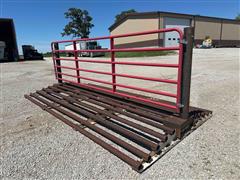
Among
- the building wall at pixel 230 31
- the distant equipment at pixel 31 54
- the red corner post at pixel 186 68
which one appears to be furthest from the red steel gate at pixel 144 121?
the building wall at pixel 230 31

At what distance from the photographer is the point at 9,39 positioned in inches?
905

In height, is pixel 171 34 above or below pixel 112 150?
above

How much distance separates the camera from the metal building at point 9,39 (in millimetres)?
21531

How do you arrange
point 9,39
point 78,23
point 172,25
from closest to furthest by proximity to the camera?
point 9,39, point 172,25, point 78,23

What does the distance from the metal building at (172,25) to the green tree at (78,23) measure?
80.9 feet

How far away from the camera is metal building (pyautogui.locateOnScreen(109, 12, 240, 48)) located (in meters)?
25.8

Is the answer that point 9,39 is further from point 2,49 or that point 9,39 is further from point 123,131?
point 123,131

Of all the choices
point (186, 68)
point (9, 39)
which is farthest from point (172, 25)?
point (186, 68)

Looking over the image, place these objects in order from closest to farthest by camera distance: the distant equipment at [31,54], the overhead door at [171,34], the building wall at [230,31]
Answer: the distant equipment at [31,54] < the overhead door at [171,34] < the building wall at [230,31]

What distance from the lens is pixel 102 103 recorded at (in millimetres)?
3658

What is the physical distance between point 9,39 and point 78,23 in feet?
126

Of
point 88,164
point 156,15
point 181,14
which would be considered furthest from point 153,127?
point 181,14

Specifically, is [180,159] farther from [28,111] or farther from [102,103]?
[28,111]

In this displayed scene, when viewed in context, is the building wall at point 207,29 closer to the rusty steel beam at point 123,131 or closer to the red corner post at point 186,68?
the red corner post at point 186,68
